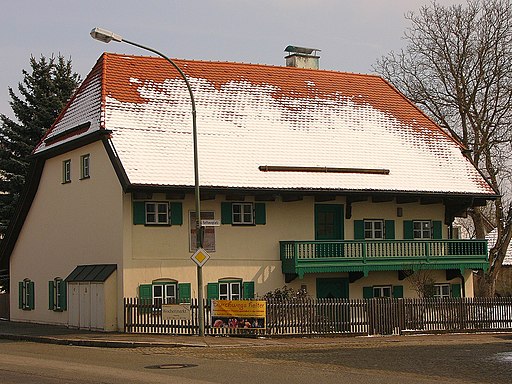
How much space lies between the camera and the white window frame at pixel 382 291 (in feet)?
122

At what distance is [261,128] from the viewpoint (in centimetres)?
3666

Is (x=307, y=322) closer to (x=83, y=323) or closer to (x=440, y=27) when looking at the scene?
(x=83, y=323)

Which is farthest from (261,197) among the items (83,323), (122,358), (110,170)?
(122,358)

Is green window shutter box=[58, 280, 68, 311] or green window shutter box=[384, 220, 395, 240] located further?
green window shutter box=[384, 220, 395, 240]

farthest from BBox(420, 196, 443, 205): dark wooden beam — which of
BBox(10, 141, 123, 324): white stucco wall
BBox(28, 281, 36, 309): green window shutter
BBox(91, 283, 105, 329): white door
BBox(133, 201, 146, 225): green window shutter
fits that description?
BBox(28, 281, 36, 309): green window shutter

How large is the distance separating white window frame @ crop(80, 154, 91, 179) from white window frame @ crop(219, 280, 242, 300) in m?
6.57

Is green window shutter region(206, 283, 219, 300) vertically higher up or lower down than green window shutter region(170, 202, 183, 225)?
lower down

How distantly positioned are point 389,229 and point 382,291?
2.50m

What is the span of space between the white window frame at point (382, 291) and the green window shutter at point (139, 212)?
33.8ft

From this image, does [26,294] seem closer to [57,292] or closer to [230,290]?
[57,292]

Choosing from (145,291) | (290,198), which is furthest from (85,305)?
(290,198)

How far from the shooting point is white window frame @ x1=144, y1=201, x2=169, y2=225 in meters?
32.4

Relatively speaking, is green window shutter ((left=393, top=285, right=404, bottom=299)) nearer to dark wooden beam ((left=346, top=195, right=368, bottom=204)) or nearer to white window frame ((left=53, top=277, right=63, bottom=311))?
dark wooden beam ((left=346, top=195, right=368, bottom=204))

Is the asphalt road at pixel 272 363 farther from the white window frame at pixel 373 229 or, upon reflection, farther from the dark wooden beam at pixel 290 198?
the white window frame at pixel 373 229
